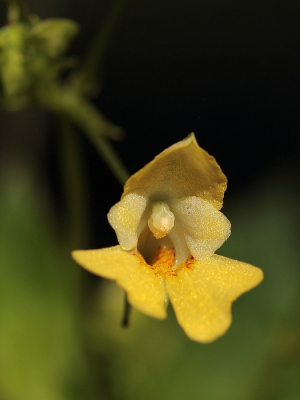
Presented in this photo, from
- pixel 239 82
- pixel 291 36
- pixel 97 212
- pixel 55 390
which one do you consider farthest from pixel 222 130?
pixel 55 390

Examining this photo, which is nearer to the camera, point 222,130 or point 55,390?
→ point 222,130

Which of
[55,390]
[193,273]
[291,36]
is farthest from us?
[55,390]

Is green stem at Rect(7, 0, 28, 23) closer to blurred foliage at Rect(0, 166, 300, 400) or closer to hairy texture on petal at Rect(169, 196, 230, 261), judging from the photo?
hairy texture on petal at Rect(169, 196, 230, 261)

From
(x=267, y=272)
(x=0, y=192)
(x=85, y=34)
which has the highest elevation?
(x=85, y=34)

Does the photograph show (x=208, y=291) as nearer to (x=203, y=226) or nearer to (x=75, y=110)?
(x=203, y=226)

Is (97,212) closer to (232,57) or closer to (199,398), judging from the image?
(199,398)

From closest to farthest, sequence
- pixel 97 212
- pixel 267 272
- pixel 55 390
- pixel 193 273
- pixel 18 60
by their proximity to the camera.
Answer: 1. pixel 193 273
2. pixel 18 60
3. pixel 55 390
4. pixel 267 272
5. pixel 97 212

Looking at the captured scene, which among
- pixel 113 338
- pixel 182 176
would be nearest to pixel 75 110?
pixel 182 176

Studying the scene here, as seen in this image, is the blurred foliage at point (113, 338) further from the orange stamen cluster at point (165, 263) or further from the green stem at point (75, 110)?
the orange stamen cluster at point (165, 263)

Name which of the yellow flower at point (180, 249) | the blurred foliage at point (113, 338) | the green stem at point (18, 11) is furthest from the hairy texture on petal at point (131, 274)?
the blurred foliage at point (113, 338)
